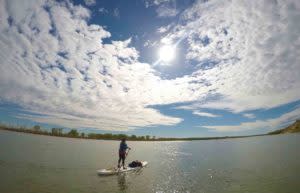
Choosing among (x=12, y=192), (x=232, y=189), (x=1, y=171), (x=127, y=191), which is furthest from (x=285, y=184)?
(x=1, y=171)

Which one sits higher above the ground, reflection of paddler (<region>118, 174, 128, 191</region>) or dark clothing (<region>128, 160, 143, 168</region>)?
dark clothing (<region>128, 160, 143, 168</region>)

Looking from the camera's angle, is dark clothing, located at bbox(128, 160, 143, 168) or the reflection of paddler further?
dark clothing, located at bbox(128, 160, 143, 168)

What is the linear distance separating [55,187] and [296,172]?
30.1 m

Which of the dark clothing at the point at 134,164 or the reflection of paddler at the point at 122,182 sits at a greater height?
the dark clothing at the point at 134,164

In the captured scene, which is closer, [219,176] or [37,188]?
[37,188]

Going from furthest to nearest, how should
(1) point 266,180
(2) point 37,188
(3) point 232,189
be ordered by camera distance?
1. (1) point 266,180
2. (3) point 232,189
3. (2) point 37,188

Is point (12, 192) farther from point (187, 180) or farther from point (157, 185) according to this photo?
point (187, 180)

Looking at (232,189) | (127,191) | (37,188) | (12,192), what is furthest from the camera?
(232,189)

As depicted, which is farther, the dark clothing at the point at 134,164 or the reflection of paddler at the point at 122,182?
the dark clothing at the point at 134,164

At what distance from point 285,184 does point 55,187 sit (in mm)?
23241

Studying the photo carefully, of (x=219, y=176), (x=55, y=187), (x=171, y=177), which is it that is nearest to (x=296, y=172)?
(x=219, y=176)

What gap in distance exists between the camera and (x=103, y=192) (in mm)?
23906

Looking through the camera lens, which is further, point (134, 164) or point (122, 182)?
point (134, 164)

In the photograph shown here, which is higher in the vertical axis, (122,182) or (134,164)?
(134,164)
